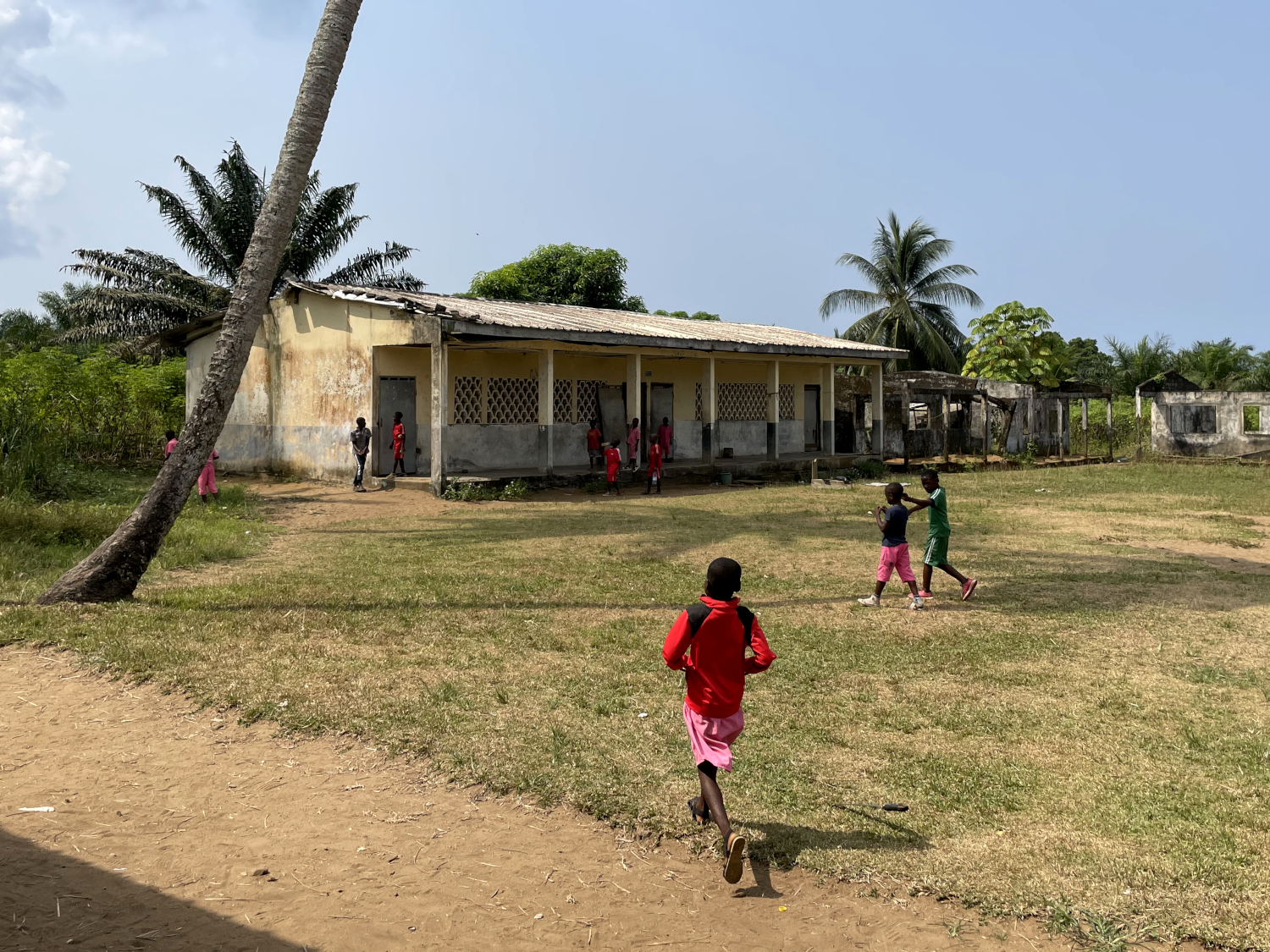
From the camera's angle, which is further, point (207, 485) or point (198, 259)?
point (198, 259)

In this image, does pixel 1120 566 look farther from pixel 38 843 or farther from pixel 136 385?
pixel 136 385

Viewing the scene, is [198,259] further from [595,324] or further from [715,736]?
[715,736]

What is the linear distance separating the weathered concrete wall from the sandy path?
29.7 m

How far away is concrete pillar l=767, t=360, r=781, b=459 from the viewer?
2453 centimetres

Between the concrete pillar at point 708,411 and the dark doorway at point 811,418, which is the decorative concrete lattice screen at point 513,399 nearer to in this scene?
the concrete pillar at point 708,411

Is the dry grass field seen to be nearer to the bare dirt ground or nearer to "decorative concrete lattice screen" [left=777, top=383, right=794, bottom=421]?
the bare dirt ground

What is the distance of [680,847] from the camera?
398 cm

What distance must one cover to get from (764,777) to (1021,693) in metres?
2.12

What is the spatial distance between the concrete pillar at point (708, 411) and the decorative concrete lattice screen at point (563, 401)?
3026 mm

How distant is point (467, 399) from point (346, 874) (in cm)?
1605

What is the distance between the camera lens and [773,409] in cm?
2509

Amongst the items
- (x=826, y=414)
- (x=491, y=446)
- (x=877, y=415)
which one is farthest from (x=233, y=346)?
(x=826, y=414)

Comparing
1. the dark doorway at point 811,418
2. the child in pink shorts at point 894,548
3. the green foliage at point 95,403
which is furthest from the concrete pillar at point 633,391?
the child in pink shorts at point 894,548

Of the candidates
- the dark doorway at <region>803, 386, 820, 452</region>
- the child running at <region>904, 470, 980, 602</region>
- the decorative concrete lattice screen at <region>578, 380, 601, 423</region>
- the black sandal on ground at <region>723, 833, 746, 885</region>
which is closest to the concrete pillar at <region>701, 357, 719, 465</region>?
the decorative concrete lattice screen at <region>578, 380, 601, 423</region>
